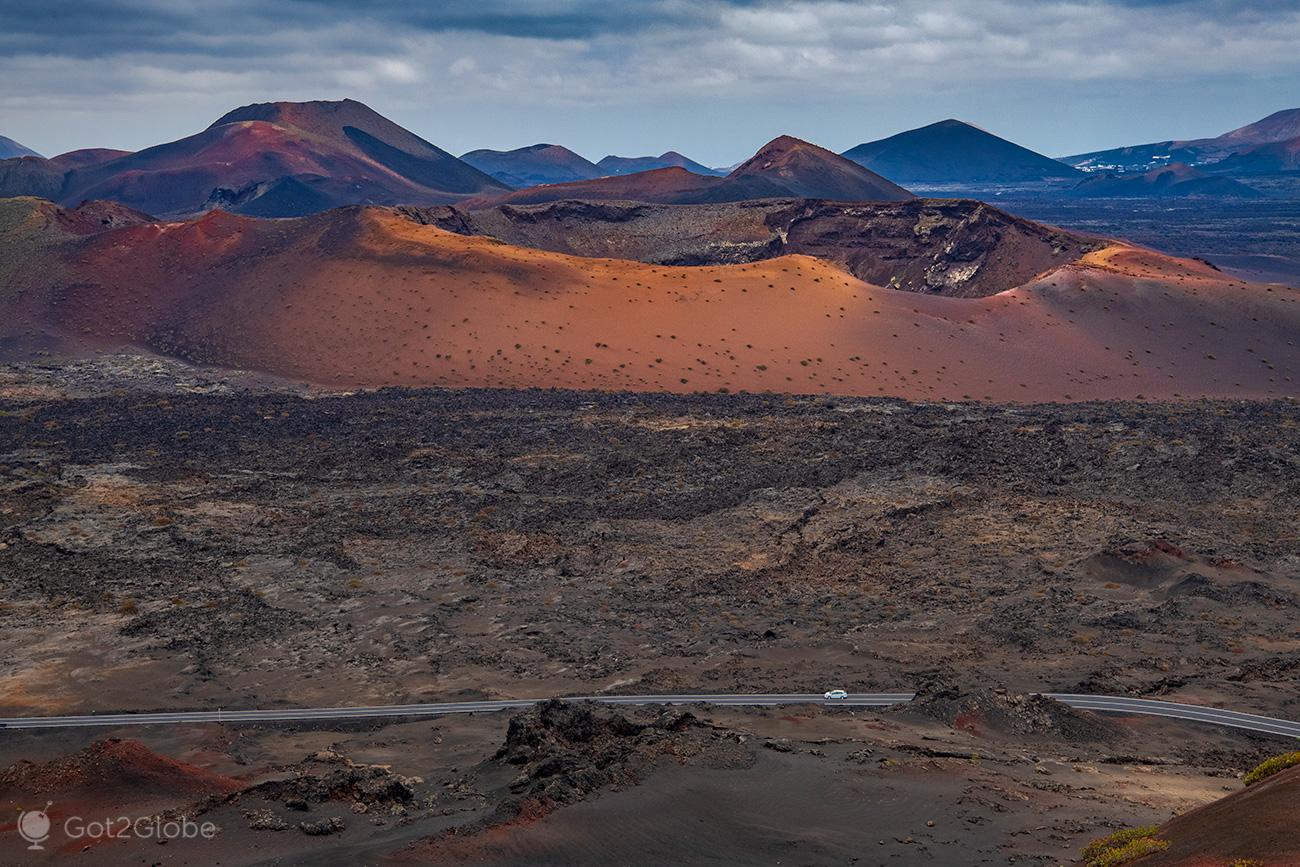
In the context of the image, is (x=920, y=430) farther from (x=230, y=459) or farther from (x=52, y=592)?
(x=52, y=592)

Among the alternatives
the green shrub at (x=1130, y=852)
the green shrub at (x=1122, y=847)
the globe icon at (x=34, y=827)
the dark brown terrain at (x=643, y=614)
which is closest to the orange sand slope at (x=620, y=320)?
the dark brown terrain at (x=643, y=614)

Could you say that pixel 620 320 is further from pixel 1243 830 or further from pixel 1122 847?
pixel 1243 830

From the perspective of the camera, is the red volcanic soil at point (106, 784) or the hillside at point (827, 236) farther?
the hillside at point (827, 236)

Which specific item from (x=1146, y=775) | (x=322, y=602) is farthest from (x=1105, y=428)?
(x=322, y=602)

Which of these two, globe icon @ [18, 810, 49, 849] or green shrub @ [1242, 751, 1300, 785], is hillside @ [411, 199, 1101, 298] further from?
globe icon @ [18, 810, 49, 849]

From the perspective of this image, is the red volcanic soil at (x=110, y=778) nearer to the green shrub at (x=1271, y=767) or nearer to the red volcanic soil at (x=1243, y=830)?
the red volcanic soil at (x=1243, y=830)

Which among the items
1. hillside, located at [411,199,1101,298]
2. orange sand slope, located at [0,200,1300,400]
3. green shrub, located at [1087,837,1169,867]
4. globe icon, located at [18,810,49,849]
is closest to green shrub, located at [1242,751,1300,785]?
green shrub, located at [1087,837,1169,867]

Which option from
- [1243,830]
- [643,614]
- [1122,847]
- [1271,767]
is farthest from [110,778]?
[1271,767]
